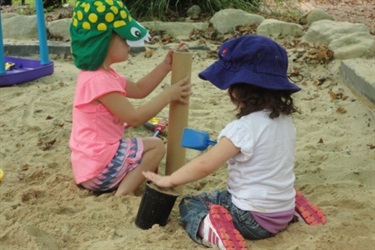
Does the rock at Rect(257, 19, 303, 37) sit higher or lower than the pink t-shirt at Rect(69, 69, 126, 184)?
lower

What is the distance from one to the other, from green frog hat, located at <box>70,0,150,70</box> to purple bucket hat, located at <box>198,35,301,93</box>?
0.62m

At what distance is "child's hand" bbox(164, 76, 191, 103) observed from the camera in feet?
9.16

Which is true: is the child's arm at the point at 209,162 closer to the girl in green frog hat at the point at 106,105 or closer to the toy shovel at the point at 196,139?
the toy shovel at the point at 196,139

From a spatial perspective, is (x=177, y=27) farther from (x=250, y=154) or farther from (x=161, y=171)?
(x=250, y=154)

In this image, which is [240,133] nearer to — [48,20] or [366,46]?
[366,46]

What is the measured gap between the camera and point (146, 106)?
2852mm

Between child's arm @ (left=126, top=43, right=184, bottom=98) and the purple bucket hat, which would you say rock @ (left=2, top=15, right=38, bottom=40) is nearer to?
child's arm @ (left=126, top=43, right=184, bottom=98)

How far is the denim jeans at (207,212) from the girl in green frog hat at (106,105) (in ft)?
1.42

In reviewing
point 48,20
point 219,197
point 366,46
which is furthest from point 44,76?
point 219,197

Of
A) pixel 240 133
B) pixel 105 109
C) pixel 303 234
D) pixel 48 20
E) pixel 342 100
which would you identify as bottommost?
pixel 48 20

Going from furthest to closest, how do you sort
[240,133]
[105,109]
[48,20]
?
1. [48,20]
2. [105,109]
3. [240,133]

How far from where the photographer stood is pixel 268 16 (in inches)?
299

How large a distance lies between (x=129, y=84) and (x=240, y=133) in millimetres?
1021

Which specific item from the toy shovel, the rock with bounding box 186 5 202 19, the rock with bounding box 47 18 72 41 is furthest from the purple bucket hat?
the rock with bounding box 186 5 202 19
